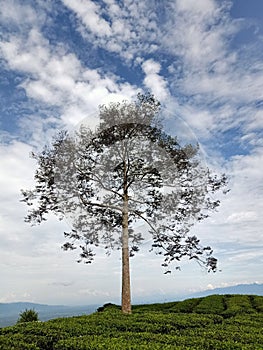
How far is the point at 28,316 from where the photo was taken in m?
21.7

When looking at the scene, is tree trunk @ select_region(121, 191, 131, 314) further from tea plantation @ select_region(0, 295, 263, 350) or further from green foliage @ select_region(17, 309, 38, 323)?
green foliage @ select_region(17, 309, 38, 323)

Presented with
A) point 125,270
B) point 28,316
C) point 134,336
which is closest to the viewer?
point 134,336

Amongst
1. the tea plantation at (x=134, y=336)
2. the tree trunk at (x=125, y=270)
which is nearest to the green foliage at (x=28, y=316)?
the tree trunk at (x=125, y=270)

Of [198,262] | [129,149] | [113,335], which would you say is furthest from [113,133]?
[113,335]

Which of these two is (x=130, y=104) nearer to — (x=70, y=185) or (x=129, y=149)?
(x=129, y=149)

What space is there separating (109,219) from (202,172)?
19.2 feet

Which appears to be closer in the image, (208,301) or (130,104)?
(130,104)

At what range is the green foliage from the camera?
70.9ft

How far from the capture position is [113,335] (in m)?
10.4

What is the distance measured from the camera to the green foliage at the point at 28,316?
21625mm

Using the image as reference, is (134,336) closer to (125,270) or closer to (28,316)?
(125,270)

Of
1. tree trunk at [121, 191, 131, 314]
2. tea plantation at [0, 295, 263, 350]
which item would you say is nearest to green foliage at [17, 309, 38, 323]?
tree trunk at [121, 191, 131, 314]

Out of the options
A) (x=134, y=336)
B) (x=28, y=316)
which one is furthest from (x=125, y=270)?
(x=134, y=336)

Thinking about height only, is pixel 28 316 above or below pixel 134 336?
above
